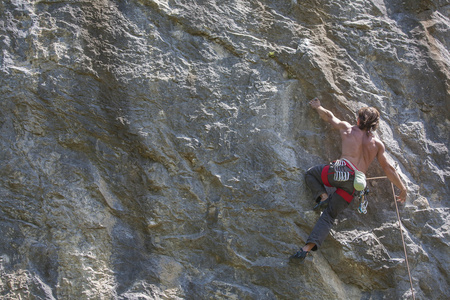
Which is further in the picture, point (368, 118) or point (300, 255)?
point (368, 118)

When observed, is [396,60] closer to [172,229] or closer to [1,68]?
[172,229]

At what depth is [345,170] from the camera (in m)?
4.29

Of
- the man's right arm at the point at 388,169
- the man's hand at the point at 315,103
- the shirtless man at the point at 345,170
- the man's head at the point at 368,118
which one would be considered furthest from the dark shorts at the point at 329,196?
the man's hand at the point at 315,103

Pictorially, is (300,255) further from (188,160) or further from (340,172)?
(188,160)

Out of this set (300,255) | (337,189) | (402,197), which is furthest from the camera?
(402,197)

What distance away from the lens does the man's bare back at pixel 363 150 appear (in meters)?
4.39

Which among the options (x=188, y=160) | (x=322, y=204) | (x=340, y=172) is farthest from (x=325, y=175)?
(x=188, y=160)

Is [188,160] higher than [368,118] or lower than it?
lower

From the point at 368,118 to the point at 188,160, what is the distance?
6.04 feet

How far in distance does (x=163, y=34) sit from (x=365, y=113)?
224 centimetres

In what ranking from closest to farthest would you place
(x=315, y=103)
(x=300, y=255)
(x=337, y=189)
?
(x=300, y=255) < (x=337, y=189) < (x=315, y=103)

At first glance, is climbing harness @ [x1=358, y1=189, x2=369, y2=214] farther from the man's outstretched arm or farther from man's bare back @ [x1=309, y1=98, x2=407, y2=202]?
the man's outstretched arm

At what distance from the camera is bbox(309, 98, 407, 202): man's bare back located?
439 cm

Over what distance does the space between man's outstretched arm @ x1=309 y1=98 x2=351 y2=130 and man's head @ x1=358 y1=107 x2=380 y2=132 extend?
0.45 feet
